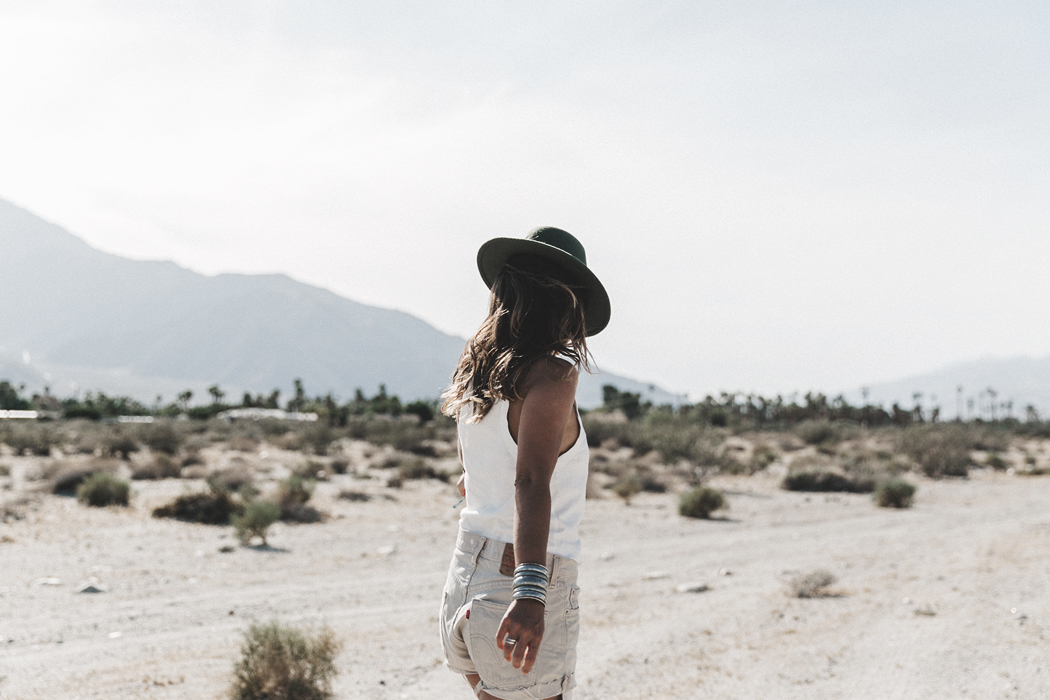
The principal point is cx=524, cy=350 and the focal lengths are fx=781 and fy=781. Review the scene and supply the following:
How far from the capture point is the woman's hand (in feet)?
7.36

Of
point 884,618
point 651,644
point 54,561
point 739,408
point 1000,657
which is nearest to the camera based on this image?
point 1000,657

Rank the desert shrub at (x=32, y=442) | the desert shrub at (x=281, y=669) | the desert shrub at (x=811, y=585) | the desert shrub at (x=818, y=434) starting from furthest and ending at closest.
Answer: the desert shrub at (x=818, y=434)
the desert shrub at (x=32, y=442)
the desert shrub at (x=811, y=585)
the desert shrub at (x=281, y=669)

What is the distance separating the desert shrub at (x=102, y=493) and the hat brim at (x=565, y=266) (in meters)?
16.7

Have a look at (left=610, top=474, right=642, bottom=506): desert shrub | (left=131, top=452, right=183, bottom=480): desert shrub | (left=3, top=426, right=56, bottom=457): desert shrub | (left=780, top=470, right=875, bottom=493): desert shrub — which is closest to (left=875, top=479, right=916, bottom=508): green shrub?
(left=780, top=470, right=875, bottom=493): desert shrub

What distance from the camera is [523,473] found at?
233 centimetres

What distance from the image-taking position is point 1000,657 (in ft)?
22.1

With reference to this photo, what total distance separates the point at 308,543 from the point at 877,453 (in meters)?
28.6

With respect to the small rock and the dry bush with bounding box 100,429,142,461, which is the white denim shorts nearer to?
the small rock

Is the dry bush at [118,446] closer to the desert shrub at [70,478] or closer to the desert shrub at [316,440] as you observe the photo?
the desert shrub at [316,440]

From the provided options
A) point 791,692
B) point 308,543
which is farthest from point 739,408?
point 791,692

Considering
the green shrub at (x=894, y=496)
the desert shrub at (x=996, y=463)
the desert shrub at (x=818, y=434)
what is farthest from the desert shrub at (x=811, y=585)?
the desert shrub at (x=818, y=434)

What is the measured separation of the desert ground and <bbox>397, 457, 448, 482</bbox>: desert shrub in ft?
18.5

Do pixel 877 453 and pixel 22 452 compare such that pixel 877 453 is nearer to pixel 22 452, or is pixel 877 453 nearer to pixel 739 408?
pixel 22 452

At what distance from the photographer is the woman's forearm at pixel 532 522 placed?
2.29 metres
